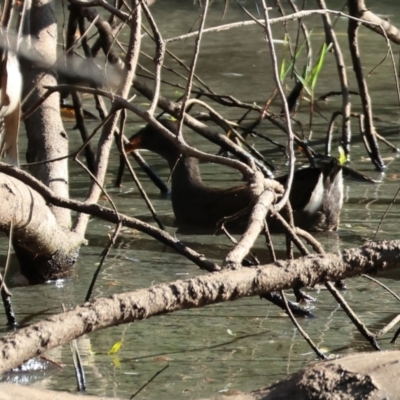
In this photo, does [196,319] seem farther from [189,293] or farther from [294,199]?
[294,199]

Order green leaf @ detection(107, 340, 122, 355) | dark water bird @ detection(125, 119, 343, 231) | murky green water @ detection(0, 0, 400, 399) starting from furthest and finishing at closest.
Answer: dark water bird @ detection(125, 119, 343, 231), green leaf @ detection(107, 340, 122, 355), murky green water @ detection(0, 0, 400, 399)

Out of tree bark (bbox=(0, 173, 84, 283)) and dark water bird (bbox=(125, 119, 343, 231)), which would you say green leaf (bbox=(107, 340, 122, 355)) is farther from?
dark water bird (bbox=(125, 119, 343, 231))

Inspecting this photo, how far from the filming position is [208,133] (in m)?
5.66

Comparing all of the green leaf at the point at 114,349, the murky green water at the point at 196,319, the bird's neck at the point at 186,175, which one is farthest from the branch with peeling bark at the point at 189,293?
the bird's neck at the point at 186,175

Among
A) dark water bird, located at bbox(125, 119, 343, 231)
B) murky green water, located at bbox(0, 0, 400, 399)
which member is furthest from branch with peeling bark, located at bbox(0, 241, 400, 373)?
dark water bird, located at bbox(125, 119, 343, 231)

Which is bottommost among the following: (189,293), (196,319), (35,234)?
(196,319)

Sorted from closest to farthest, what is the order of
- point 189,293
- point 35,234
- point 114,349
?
point 189,293
point 114,349
point 35,234

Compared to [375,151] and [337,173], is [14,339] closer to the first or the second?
[337,173]

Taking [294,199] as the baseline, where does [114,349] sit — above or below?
above

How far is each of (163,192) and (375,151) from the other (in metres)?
1.31

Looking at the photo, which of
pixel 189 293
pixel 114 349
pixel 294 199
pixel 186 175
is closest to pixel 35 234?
pixel 114 349

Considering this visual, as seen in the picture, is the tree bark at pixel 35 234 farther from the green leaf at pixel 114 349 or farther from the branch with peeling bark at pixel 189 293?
the branch with peeling bark at pixel 189 293

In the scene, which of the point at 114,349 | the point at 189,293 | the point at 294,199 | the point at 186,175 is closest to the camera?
the point at 189,293

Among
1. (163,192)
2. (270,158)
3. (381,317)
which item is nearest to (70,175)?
(163,192)
